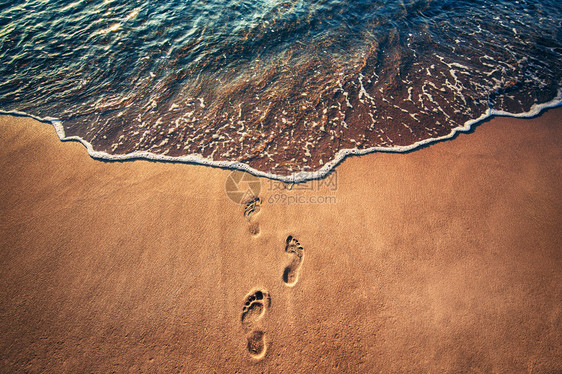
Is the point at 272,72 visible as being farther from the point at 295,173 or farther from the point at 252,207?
the point at 252,207

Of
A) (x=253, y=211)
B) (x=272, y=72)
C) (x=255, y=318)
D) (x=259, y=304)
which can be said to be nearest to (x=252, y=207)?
(x=253, y=211)

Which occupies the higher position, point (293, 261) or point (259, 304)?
point (293, 261)

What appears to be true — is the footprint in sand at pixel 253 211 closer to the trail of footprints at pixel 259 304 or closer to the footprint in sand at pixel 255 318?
the trail of footprints at pixel 259 304

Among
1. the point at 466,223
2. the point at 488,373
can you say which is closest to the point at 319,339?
the point at 488,373

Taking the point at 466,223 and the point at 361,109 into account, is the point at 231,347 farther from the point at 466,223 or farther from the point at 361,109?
Result: the point at 361,109

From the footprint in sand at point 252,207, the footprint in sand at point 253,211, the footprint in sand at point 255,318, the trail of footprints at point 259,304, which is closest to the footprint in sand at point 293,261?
the trail of footprints at point 259,304

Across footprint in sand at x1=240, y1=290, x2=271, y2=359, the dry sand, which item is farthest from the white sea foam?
footprint in sand at x1=240, y1=290, x2=271, y2=359
